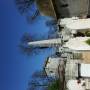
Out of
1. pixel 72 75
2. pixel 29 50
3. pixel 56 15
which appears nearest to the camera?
pixel 72 75

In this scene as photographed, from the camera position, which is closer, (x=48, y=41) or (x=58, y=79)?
(x=58, y=79)

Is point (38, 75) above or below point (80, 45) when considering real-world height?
below

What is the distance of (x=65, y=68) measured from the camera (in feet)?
84.8

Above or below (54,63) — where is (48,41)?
above

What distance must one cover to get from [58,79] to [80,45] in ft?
9.66

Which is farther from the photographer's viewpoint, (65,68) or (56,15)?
(56,15)

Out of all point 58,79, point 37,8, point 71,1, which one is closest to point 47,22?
point 37,8

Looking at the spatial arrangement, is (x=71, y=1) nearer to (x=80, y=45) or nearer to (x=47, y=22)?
(x=80, y=45)

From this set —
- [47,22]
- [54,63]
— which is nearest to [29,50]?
[47,22]

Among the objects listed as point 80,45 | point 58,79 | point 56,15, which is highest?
point 56,15

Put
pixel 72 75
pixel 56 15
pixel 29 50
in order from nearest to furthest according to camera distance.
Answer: pixel 72 75
pixel 56 15
pixel 29 50

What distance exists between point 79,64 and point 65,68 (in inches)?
39.4

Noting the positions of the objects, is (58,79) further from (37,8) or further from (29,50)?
(29,50)

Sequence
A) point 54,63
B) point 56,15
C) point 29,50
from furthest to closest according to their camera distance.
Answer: point 29,50 → point 56,15 → point 54,63
